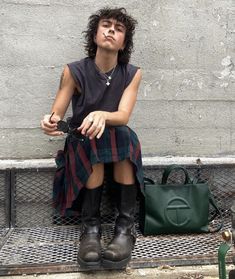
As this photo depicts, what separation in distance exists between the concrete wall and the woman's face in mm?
462

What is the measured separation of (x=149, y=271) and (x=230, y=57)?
6.14ft

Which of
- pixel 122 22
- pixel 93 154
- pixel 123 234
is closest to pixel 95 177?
pixel 93 154

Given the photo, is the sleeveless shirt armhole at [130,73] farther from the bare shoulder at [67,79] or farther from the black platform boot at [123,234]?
the black platform boot at [123,234]

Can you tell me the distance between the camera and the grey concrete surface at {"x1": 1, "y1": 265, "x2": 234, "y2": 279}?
2191mm

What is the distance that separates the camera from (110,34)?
99.4 inches

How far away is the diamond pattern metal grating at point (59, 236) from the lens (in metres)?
2.32

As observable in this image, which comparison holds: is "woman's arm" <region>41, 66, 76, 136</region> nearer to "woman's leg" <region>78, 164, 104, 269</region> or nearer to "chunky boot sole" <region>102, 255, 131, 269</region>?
"woman's leg" <region>78, 164, 104, 269</region>

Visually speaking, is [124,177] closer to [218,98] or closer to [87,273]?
[87,273]

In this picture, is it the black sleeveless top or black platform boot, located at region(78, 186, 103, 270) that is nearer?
black platform boot, located at region(78, 186, 103, 270)

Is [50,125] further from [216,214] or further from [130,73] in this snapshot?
[216,214]

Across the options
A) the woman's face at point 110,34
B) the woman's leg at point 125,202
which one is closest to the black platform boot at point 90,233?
the woman's leg at point 125,202

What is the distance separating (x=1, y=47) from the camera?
9.52 ft

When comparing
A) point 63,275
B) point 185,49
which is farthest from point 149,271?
point 185,49

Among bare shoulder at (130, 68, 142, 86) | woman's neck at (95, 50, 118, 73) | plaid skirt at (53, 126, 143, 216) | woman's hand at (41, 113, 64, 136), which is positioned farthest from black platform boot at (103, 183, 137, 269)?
woman's neck at (95, 50, 118, 73)
